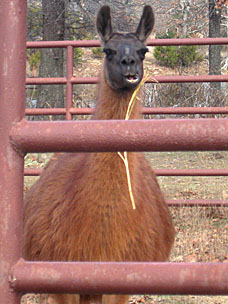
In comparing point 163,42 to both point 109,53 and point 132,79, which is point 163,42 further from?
point 132,79

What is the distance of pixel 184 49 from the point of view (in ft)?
77.0

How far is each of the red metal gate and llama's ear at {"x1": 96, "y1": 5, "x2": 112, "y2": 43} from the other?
250 cm

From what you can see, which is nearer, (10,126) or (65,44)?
(10,126)

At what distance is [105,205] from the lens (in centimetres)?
293

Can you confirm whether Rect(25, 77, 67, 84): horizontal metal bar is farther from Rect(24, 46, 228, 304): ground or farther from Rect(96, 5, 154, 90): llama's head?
Rect(96, 5, 154, 90): llama's head

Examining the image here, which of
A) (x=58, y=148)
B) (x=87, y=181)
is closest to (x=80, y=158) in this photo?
(x=87, y=181)

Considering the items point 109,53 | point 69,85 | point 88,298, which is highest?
point 109,53

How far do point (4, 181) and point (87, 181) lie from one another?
1.68 m

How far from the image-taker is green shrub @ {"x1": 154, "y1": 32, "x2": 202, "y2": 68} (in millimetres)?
23375

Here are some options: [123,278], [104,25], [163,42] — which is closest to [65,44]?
[163,42]

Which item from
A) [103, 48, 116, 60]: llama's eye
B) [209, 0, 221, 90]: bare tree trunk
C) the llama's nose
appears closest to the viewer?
the llama's nose

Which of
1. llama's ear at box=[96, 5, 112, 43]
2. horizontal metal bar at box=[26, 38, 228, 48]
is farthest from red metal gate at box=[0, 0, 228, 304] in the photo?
horizontal metal bar at box=[26, 38, 228, 48]

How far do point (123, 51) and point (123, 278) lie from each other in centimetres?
255

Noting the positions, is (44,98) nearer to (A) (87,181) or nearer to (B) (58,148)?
(A) (87,181)
